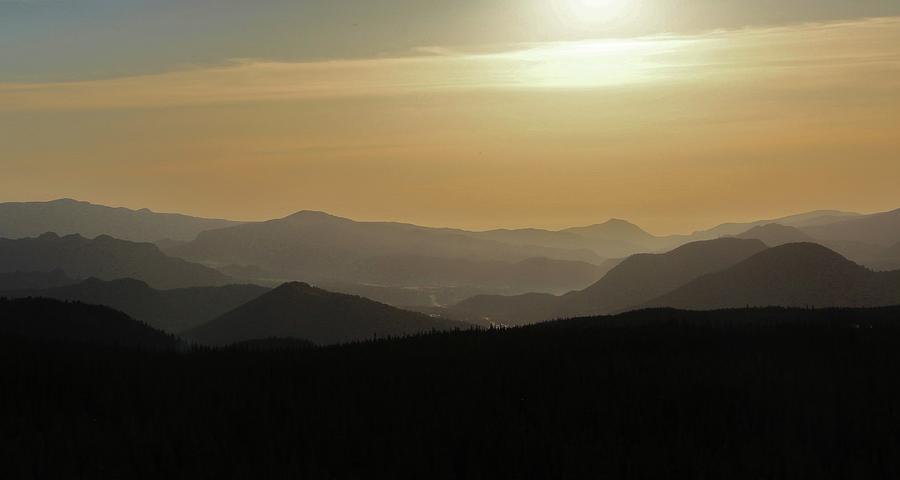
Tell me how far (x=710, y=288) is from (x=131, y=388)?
93.0 metres

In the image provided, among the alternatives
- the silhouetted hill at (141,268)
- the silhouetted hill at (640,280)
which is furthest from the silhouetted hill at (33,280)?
the silhouetted hill at (640,280)

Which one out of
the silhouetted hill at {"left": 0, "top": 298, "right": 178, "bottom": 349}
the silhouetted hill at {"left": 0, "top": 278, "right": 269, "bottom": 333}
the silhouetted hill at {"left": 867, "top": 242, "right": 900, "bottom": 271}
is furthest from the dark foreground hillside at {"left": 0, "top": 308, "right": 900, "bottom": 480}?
the silhouetted hill at {"left": 867, "top": 242, "right": 900, "bottom": 271}

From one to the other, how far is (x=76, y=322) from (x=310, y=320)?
127 feet

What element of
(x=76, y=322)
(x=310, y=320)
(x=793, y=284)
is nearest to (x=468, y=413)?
(x=76, y=322)

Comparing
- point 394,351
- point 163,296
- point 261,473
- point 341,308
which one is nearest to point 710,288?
point 341,308

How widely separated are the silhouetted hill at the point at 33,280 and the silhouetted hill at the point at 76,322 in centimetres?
11693

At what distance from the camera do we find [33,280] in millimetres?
160500

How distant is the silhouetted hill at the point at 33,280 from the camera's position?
156 meters

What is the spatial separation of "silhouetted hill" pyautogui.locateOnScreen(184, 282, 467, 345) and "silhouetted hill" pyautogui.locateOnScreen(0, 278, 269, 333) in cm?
2226

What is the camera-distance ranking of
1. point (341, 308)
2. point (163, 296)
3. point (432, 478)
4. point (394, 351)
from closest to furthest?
point (432, 478)
point (394, 351)
point (341, 308)
point (163, 296)

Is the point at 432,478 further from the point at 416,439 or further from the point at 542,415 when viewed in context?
the point at 542,415

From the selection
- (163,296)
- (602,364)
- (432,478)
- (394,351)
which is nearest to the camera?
(432,478)

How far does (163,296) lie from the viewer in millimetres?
122625

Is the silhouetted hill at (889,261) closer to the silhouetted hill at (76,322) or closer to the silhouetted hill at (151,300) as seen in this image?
the silhouetted hill at (151,300)
